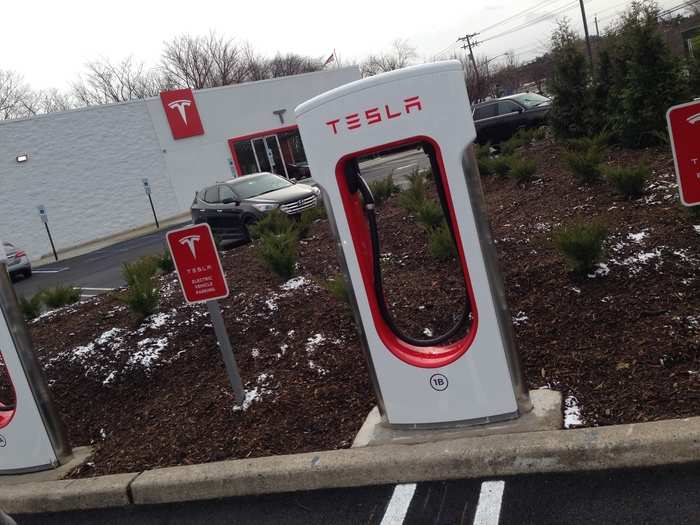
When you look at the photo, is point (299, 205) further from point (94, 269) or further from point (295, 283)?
point (94, 269)

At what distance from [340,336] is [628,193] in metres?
3.53

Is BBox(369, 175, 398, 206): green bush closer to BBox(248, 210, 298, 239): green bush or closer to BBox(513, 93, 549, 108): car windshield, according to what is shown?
BBox(248, 210, 298, 239): green bush

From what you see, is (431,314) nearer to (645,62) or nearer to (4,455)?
(4,455)

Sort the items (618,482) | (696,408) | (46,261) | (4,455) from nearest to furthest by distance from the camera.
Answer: (618,482) → (696,408) → (4,455) → (46,261)

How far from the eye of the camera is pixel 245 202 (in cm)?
1296

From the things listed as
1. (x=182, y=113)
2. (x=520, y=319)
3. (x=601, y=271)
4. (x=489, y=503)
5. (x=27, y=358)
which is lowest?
(x=489, y=503)

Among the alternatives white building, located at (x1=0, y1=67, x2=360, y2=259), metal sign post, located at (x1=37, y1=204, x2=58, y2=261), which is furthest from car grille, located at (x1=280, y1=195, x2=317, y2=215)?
→ white building, located at (x1=0, y1=67, x2=360, y2=259)

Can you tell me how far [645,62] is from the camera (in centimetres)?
919

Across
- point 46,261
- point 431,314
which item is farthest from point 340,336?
point 46,261

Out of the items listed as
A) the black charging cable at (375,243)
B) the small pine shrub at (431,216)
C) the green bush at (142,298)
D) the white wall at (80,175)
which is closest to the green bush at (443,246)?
the small pine shrub at (431,216)

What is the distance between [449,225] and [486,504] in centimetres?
142

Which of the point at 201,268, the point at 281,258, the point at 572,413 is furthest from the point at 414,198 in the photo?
the point at 572,413

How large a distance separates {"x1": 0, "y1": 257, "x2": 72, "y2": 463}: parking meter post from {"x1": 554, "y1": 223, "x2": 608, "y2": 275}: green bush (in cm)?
374

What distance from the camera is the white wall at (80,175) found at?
23.0m
